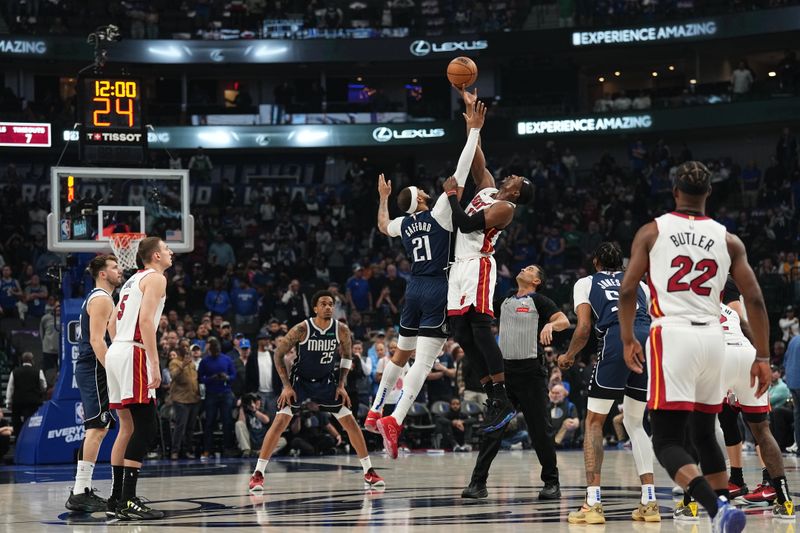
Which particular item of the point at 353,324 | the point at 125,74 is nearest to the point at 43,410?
the point at 125,74

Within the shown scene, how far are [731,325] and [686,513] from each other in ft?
5.55

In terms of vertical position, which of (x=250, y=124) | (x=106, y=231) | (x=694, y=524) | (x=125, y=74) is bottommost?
(x=694, y=524)

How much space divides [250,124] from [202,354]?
17240mm

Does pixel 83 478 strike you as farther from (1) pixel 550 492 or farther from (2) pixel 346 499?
(1) pixel 550 492

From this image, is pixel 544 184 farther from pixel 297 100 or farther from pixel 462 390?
pixel 462 390

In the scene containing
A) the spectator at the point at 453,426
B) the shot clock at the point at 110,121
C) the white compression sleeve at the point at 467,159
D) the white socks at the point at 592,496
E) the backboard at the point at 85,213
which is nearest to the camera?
the white socks at the point at 592,496

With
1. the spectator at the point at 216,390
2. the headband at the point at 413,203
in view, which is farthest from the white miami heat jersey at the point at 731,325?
the spectator at the point at 216,390

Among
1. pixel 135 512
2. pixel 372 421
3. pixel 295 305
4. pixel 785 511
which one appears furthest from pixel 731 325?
pixel 295 305

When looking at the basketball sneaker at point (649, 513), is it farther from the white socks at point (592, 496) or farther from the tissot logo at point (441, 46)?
the tissot logo at point (441, 46)

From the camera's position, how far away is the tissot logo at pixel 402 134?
35156 millimetres

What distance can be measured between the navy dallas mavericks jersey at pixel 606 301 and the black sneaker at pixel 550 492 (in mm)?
1831

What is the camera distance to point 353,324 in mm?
24453

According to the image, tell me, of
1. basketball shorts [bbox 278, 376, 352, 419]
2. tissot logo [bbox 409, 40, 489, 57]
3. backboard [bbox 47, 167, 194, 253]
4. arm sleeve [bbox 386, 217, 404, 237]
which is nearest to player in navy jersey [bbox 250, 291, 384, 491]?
basketball shorts [bbox 278, 376, 352, 419]

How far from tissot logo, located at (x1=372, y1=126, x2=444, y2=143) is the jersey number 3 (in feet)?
93.5
